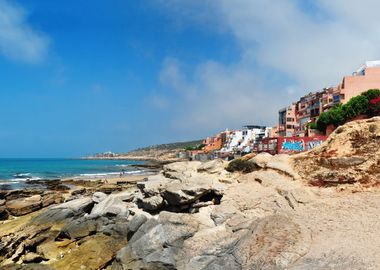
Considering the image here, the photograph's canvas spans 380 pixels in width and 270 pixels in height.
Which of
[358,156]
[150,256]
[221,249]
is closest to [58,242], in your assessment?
[150,256]

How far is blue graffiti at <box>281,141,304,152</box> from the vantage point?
42.4 meters

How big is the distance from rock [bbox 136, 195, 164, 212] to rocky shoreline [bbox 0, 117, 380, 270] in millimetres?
57

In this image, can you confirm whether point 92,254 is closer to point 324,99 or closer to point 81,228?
point 81,228

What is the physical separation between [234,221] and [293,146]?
29.0 metres

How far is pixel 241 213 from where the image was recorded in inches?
654

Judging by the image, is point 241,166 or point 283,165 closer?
point 283,165

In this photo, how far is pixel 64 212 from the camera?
2178 centimetres

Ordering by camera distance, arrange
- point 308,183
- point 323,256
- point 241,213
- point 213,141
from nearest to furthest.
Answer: point 323,256, point 241,213, point 308,183, point 213,141

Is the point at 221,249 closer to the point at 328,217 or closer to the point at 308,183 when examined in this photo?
the point at 328,217

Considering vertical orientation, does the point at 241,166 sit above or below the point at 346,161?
below

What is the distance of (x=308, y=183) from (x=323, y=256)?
6.93 metres

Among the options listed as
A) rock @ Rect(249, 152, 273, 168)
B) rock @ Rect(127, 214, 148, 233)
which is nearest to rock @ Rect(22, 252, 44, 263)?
rock @ Rect(127, 214, 148, 233)

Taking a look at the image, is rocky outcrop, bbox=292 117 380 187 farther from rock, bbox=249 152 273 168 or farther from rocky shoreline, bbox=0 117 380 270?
rock, bbox=249 152 273 168

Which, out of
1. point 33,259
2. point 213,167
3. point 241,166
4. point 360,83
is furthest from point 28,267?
point 360,83
